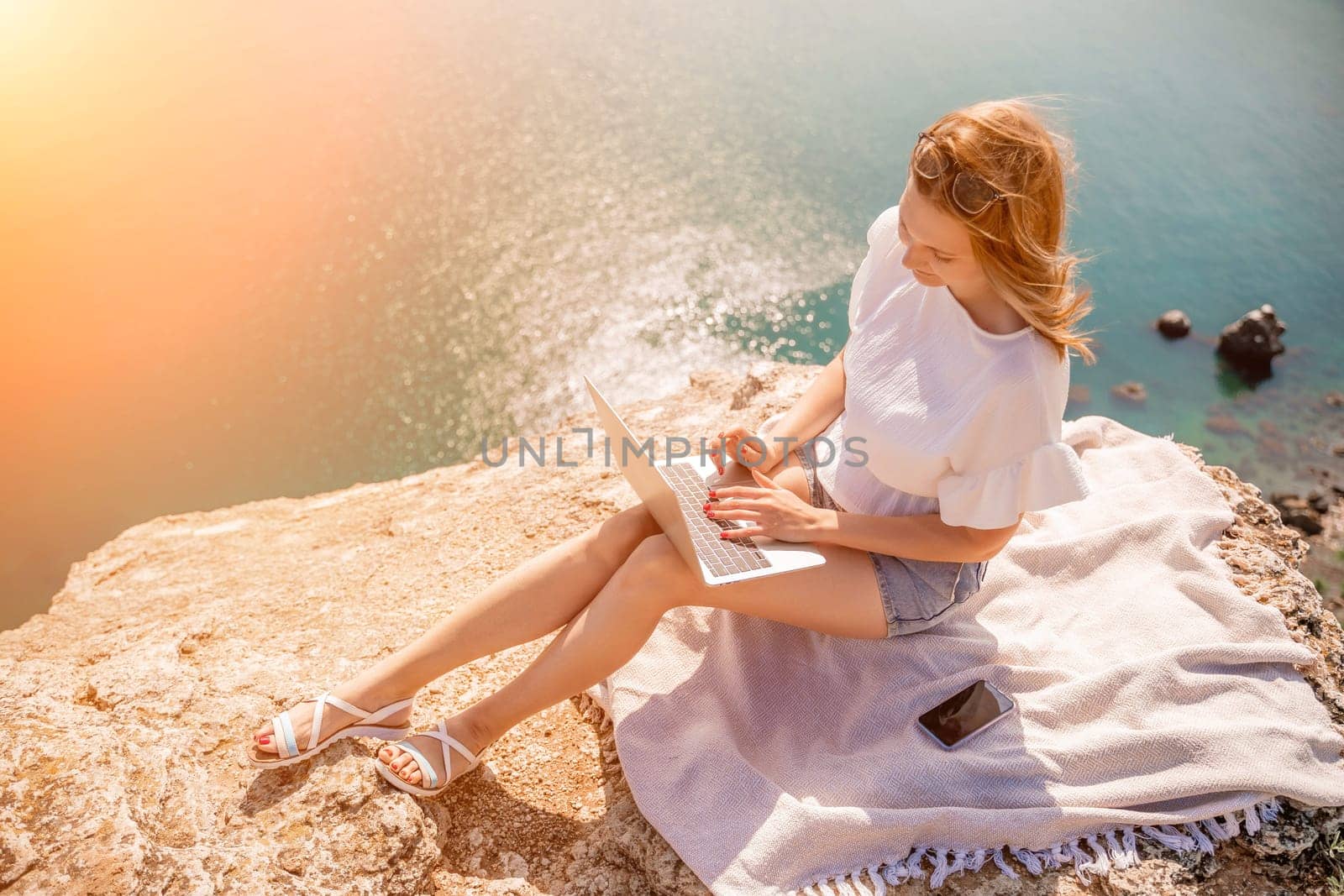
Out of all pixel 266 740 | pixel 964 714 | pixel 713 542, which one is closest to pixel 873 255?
pixel 713 542

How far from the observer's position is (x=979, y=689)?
2.16 m

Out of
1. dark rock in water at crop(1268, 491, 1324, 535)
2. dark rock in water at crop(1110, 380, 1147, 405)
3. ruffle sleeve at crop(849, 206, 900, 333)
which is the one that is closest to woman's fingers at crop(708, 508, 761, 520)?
ruffle sleeve at crop(849, 206, 900, 333)

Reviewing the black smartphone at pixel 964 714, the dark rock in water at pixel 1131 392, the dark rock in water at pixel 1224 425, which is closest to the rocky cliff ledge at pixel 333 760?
the black smartphone at pixel 964 714

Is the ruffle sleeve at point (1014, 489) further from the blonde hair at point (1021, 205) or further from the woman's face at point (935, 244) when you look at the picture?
the woman's face at point (935, 244)

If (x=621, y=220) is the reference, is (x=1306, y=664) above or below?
below

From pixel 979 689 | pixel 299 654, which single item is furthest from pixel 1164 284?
pixel 299 654

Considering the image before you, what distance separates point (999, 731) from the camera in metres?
2.13

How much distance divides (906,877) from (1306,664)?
3.93 ft

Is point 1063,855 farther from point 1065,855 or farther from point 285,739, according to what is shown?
point 285,739

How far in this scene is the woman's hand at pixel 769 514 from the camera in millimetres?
2008

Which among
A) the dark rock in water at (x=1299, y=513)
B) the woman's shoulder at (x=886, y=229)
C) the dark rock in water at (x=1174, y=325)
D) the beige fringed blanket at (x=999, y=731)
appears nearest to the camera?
the beige fringed blanket at (x=999, y=731)

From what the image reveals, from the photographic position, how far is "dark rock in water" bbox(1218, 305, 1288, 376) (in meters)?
7.52

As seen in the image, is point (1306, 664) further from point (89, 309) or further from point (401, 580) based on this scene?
point (89, 309)

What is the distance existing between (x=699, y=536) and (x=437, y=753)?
2.55ft
